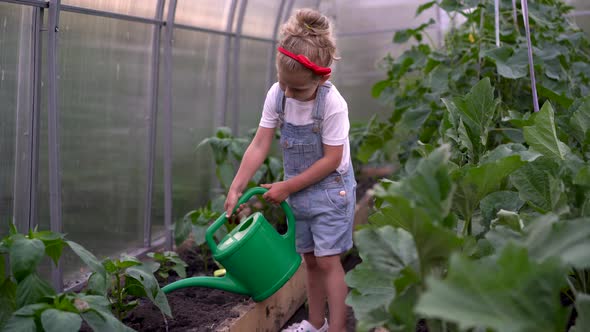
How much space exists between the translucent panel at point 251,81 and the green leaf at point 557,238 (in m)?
4.09

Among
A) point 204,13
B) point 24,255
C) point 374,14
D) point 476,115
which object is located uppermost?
point 374,14

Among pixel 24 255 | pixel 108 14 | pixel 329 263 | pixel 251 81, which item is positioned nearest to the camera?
pixel 24 255

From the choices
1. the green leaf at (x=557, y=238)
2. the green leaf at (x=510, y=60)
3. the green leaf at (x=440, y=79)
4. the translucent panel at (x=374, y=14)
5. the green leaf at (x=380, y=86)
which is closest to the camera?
the green leaf at (x=557, y=238)

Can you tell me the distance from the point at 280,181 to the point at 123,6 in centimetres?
121

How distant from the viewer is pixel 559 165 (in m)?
1.77

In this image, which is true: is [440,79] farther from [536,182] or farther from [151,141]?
[536,182]

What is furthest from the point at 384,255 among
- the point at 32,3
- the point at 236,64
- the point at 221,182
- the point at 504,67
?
the point at 236,64

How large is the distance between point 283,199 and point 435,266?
1187 millimetres

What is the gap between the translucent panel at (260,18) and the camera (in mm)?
5496

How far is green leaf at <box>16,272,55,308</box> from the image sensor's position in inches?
74.1

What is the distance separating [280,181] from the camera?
325cm

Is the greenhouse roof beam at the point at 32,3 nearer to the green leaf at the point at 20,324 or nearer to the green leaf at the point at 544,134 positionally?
the green leaf at the point at 20,324

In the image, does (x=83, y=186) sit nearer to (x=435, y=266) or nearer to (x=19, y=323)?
(x=19, y=323)

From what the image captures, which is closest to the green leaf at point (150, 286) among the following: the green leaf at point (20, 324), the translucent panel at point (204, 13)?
the green leaf at point (20, 324)
